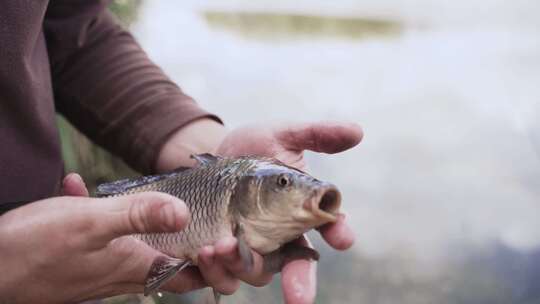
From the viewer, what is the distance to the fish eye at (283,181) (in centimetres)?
125

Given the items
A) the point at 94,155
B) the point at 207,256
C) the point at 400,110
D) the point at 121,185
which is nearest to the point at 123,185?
the point at 121,185

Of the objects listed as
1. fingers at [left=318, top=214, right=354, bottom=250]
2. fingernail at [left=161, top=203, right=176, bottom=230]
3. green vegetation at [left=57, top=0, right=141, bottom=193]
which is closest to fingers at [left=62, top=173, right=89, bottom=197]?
fingernail at [left=161, top=203, right=176, bottom=230]

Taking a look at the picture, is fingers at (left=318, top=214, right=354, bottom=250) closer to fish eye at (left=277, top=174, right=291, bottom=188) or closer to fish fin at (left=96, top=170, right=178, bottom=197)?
fish eye at (left=277, top=174, right=291, bottom=188)

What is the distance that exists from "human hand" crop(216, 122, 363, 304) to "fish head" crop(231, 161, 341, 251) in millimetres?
38

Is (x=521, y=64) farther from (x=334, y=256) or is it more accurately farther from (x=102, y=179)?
(x=102, y=179)

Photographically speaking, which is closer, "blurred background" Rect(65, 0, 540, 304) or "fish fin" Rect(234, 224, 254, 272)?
"fish fin" Rect(234, 224, 254, 272)

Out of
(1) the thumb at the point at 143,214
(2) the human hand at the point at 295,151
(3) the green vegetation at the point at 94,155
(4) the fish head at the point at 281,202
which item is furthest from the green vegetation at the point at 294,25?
(1) the thumb at the point at 143,214

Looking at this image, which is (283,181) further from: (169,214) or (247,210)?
(169,214)

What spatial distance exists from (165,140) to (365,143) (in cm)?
86

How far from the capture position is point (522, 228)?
2.10 meters

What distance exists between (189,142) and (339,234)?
0.70 meters

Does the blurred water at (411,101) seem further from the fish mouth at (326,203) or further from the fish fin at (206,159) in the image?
the fish mouth at (326,203)

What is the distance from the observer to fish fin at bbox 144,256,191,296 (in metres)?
1.29

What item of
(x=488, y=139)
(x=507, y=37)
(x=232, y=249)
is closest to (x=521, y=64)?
(x=507, y=37)
